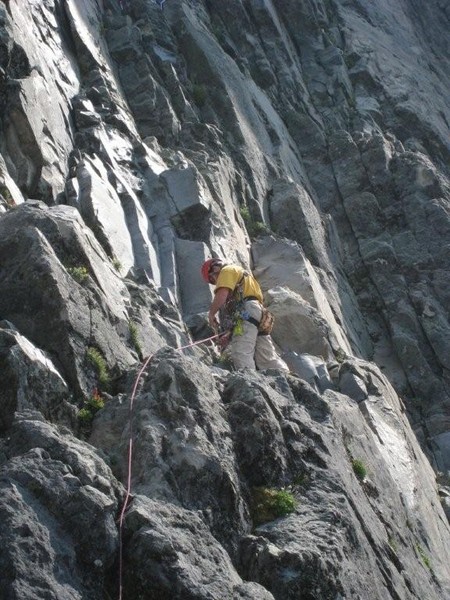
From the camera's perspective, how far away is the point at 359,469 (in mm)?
12438

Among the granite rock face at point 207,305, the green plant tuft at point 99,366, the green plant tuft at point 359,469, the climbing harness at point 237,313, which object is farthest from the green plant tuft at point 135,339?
the green plant tuft at point 359,469

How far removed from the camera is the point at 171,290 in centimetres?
1780

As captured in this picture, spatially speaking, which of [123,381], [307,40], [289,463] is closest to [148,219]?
[123,381]

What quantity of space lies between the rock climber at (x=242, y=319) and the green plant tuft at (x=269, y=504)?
544 centimetres

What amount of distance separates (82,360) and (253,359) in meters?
5.17

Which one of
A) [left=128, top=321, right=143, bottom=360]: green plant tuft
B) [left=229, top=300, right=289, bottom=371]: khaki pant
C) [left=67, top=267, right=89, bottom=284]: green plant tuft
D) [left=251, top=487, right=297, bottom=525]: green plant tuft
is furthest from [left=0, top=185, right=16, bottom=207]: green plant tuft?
[left=251, top=487, right=297, bottom=525]: green plant tuft

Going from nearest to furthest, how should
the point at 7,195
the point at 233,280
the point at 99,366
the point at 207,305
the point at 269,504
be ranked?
the point at 269,504, the point at 99,366, the point at 7,195, the point at 233,280, the point at 207,305

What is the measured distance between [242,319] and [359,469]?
396 cm

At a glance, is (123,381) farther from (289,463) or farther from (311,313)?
(311,313)

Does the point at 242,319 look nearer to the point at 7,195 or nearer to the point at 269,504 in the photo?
the point at 7,195

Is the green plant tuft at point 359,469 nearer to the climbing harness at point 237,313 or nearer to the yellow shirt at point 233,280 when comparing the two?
the climbing harness at point 237,313

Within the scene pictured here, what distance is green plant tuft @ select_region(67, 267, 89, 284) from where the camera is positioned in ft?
39.6

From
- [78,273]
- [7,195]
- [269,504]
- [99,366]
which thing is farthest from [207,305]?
[269,504]

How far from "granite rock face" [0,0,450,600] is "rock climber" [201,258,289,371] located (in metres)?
0.63
